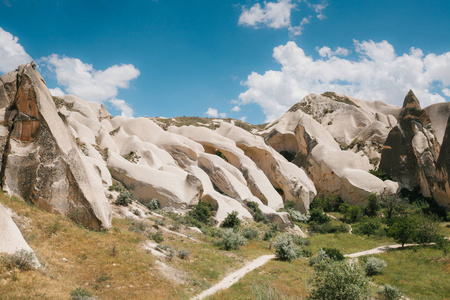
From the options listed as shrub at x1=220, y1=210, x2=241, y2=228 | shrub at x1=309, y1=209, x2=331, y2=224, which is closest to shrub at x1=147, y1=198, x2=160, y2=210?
shrub at x1=220, y1=210, x2=241, y2=228

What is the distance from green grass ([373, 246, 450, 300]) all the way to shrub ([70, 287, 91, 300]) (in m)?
13.9

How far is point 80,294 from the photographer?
7.88m

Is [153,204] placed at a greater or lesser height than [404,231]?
greater

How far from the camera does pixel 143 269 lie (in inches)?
417

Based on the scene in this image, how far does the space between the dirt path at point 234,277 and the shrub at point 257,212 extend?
38.7ft

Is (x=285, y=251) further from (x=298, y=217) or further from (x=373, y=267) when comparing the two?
(x=298, y=217)

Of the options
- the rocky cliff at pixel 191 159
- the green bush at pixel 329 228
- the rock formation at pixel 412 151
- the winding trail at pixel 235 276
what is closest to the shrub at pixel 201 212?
the rocky cliff at pixel 191 159

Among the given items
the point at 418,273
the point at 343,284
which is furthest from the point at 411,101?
the point at 343,284

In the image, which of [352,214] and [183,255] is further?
[352,214]

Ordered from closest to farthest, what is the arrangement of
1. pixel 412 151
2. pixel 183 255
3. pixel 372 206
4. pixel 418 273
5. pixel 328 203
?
pixel 183 255 → pixel 418 273 → pixel 372 206 → pixel 328 203 → pixel 412 151

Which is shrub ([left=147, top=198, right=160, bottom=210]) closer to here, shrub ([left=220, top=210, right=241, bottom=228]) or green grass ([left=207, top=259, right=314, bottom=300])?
shrub ([left=220, top=210, right=241, bottom=228])

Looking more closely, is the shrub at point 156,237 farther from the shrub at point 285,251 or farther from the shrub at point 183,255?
the shrub at point 285,251

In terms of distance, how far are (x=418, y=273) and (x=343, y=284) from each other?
12.0 m

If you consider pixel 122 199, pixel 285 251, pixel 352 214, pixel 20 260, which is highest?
pixel 122 199
